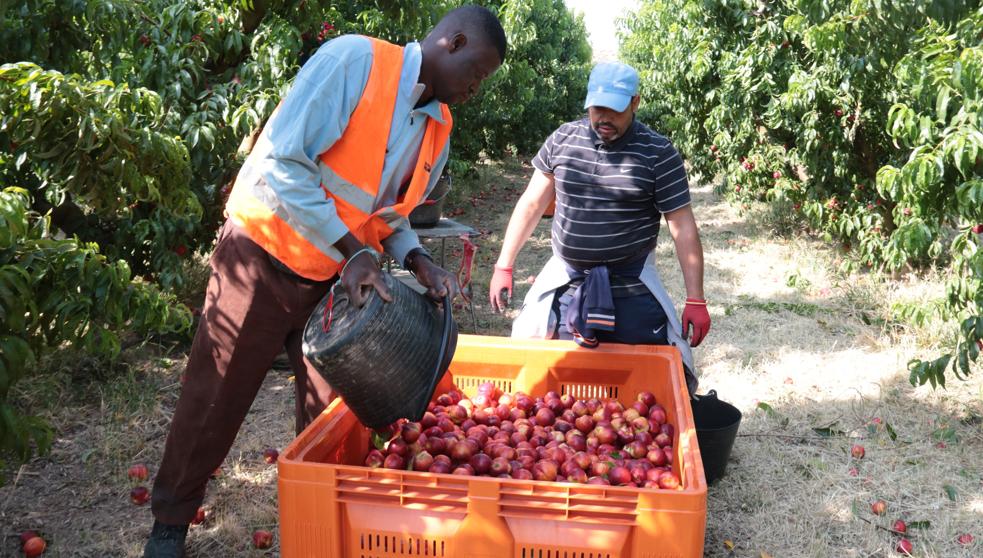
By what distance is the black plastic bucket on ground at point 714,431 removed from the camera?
3384 mm

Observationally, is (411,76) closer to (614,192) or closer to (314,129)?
(314,129)

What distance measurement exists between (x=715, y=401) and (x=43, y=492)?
2.89m

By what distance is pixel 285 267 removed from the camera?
90.8 inches

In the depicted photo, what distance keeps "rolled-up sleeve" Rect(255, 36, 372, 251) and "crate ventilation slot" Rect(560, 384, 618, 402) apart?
1166 mm

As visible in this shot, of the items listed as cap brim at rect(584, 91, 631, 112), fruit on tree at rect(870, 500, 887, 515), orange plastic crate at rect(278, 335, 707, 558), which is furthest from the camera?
fruit on tree at rect(870, 500, 887, 515)

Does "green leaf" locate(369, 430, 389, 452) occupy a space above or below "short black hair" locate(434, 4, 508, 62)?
below

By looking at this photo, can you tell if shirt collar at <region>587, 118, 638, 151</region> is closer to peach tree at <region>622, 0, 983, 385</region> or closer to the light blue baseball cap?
the light blue baseball cap

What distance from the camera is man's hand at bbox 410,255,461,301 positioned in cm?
221

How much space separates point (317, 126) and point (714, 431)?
215 centimetres

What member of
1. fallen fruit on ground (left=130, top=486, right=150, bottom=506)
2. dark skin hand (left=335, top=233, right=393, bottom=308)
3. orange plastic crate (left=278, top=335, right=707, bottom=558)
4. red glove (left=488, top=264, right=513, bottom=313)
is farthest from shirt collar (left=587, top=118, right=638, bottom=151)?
fallen fruit on ground (left=130, top=486, right=150, bottom=506)

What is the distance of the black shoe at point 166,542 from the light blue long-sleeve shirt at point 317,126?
103 centimetres

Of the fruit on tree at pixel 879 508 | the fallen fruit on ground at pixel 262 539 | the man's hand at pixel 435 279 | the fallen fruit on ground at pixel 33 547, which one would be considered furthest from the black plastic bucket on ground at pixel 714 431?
the fallen fruit on ground at pixel 33 547

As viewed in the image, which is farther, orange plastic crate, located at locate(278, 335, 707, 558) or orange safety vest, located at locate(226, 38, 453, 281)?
orange safety vest, located at locate(226, 38, 453, 281)

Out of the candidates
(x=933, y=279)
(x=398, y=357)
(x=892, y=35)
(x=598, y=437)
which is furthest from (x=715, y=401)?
(x=933, y=279)
